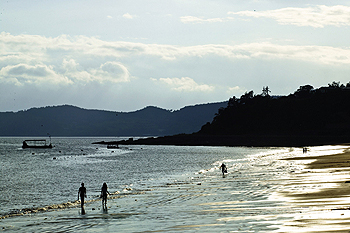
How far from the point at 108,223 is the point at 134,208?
5038mm

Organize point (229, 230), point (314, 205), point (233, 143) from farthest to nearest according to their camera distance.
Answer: point (233, 143)
point (314, 205)
point (229, 230)

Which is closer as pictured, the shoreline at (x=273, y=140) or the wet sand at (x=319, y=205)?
the wet sand at (x=319, y=205)

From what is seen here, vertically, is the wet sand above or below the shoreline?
above

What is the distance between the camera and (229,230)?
54.6ft

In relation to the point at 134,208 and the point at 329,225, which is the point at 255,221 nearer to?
the point at 329,225

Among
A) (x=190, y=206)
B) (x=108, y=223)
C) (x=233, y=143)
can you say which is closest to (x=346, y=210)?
(x=190, y=206)

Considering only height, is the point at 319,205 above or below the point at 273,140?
above

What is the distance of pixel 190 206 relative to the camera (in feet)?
81.6

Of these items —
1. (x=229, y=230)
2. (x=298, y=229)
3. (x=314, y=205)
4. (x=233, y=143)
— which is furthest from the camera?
(x=233, y=143)

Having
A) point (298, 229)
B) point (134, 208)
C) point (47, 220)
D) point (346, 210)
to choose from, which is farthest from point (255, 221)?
point (47, 220)

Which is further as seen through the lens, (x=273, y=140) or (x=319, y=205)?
(x=273, y=140)

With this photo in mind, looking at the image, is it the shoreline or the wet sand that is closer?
the wet sand

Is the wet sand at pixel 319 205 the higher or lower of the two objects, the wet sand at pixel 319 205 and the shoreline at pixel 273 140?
the higher

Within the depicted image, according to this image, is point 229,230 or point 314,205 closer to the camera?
point 229,230
